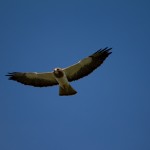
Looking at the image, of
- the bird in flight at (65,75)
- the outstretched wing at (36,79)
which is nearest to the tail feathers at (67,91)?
the bird in flight at (65,75)

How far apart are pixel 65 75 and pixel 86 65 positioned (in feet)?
3.30

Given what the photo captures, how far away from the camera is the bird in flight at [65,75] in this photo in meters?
17.8

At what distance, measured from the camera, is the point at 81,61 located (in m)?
18.0

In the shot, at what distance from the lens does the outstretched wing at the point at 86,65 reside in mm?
17828

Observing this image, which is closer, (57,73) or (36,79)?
(57,73)

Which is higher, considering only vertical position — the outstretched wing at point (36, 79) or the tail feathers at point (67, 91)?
the outstretched wing at point (36, 79)

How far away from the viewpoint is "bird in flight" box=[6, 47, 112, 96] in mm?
17812

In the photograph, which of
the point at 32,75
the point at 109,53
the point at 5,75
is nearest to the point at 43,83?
the point at 32,75

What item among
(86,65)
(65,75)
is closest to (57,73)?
(65,75)

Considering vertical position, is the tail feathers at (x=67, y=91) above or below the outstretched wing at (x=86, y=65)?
below

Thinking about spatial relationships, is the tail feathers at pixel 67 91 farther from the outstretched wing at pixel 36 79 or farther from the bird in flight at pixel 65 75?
the outstretched wing at pixel 36 79

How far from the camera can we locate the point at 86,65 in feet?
59.3

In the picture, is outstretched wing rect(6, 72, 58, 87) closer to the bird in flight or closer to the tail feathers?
the bird in flight

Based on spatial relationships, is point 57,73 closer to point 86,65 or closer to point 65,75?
point 65,75
